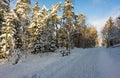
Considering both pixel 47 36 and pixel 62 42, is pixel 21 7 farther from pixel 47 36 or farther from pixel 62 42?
pixel 62 42

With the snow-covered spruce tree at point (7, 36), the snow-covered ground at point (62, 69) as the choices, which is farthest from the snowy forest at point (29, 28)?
the snow-covered ground at point (62, 69)

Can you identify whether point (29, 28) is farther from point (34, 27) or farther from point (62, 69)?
point (62, 69)

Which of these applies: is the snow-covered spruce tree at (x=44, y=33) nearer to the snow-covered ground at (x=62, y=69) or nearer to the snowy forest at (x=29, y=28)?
the snowy forest at (x=29, y=28)

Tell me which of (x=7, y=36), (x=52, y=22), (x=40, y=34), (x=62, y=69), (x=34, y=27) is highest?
(x=52, y=22)

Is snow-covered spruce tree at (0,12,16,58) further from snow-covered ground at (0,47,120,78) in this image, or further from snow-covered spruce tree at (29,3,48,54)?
snow-covered spruce tree at (29,3,48,54)

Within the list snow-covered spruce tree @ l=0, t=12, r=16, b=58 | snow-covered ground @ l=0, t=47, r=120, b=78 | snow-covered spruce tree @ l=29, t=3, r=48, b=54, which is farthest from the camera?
snow-covered spruce tree @ l=29, t=3, r=48, b=54

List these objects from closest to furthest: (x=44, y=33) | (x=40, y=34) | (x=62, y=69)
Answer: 1. (x=62, y=69)
2. (x=40, y=34)
3. (x=44, y=33)

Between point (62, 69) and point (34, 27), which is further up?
point (34, 27)

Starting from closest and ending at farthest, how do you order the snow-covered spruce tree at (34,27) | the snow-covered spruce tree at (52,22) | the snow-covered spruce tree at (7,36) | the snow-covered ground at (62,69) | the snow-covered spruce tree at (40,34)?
the snow-covered ground at (62,69)
the snow-covered spruce tree at (7,36)
the snow-covered spruce tree at (40,34)
the snow-covered spruce tree at (34,27)
the snow-covered spruce tree at (52,22)

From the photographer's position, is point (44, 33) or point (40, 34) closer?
point (40, 34)

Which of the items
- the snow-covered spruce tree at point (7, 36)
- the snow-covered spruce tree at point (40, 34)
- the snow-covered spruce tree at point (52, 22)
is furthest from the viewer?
the snow-covered spruce tree at point (52, 22)

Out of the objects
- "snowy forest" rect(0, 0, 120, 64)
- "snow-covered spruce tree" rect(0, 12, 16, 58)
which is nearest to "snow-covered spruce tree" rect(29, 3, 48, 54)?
"snowy forest" rect(0, 0, 120, 64)

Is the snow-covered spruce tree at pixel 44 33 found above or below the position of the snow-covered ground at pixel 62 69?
above

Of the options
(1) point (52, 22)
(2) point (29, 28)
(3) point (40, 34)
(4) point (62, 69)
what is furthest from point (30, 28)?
(4) point (62, 69)
